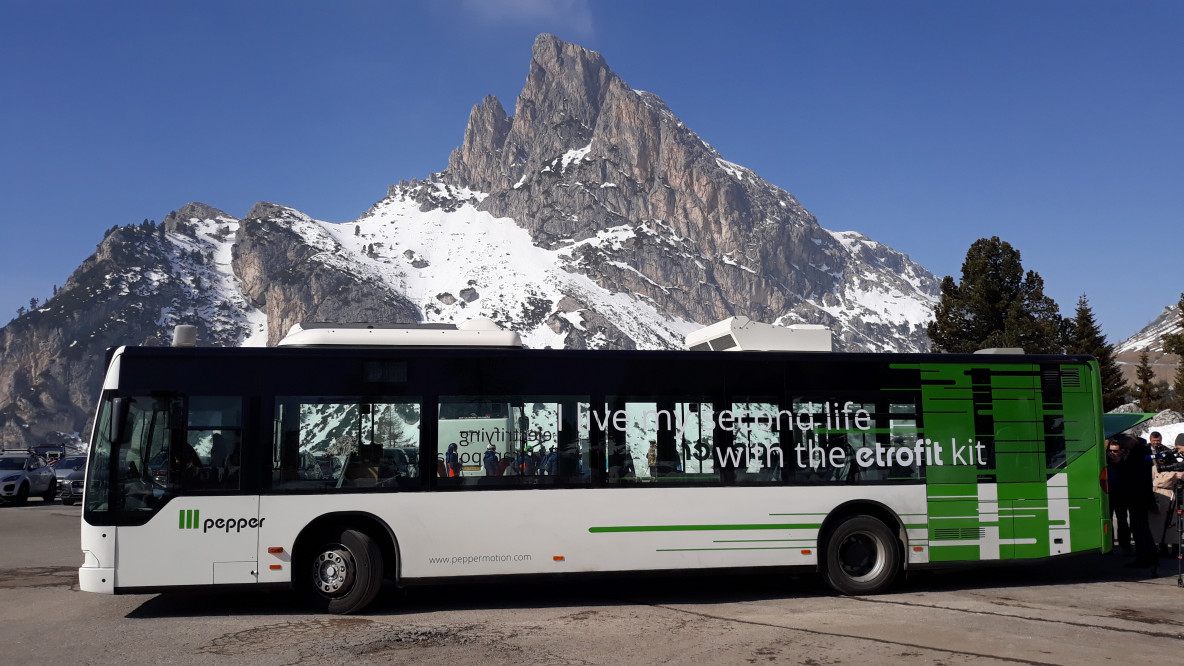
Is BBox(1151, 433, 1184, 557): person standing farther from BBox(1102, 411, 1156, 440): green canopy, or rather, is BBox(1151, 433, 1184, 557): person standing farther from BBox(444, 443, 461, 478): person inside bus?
BBox(444, 443, 461, 478): person inside bus

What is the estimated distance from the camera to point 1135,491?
12.1m

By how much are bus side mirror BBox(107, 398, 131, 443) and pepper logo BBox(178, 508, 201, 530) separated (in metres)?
0.99

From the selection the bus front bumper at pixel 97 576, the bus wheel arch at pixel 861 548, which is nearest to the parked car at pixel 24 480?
the bus front bumper at pixel 97 576

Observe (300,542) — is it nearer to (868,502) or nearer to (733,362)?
(733,362)

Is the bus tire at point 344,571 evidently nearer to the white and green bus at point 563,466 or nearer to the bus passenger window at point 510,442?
the white and green bus at point 563,466

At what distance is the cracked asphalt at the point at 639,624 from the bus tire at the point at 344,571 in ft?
0.73

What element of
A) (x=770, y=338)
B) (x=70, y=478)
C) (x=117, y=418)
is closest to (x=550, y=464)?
(x=770, y=338)

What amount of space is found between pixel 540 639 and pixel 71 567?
864 cm

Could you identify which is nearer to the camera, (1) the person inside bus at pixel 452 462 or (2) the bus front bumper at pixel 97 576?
(2) the bus front bumper at pixel 97 576

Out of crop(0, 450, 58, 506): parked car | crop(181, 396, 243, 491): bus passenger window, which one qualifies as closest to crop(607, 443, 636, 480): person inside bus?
crop(181, 396, 243, 491): bus passenger window

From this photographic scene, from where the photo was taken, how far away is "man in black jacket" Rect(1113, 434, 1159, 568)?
38.4 ft

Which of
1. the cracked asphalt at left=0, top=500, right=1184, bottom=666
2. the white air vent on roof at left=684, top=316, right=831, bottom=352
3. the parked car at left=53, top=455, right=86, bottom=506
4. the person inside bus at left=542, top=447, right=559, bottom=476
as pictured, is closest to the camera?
the cracked asphalt at left=0, top=500, right=1184, bottom=666

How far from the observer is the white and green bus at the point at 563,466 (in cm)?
905

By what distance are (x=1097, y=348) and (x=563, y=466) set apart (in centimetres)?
5182
